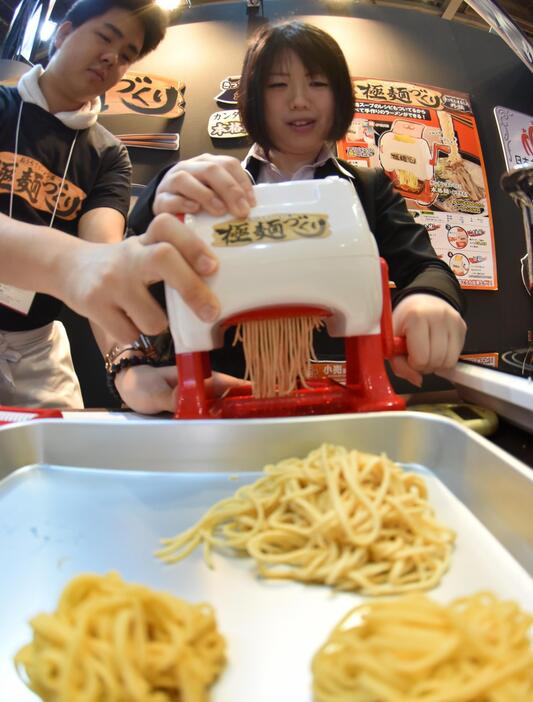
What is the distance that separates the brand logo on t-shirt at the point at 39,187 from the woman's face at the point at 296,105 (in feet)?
2.37

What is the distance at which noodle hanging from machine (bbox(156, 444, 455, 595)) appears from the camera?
44 cm

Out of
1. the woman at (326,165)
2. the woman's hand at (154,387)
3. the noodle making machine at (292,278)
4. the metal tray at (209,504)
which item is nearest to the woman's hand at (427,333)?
the woman at (326,165)

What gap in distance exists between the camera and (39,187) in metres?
1.44

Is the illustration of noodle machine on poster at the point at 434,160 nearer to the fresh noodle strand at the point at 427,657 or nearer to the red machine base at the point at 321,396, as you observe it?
the red machine base at the point at 321,396

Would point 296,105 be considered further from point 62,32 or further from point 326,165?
point 62,32

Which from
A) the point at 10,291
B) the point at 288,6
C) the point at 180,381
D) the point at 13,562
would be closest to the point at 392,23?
the point at 288,6

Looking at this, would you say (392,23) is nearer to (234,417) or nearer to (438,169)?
(438,169)

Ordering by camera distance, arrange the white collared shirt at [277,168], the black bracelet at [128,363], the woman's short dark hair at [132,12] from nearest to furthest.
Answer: the black bracelet at [128,363] < the white collared shirt at [277,168] < the woman's short dark hair at [132,12]

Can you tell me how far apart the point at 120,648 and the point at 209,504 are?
0.84ft

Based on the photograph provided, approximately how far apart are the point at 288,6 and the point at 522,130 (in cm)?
Result: 151

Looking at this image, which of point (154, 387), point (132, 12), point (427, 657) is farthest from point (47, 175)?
point (427, 657)

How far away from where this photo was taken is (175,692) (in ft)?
1.03

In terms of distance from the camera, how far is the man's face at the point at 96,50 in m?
1.34

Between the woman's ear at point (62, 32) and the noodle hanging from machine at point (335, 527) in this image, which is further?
the woman's ear at point (62, 32)
